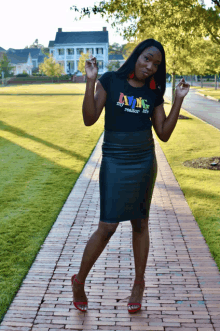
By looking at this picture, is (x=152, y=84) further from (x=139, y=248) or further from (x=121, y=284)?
(x=121, y=284)

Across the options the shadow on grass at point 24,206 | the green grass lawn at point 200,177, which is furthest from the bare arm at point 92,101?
the green grass lawn at point 200,177

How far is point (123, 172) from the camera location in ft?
9.25

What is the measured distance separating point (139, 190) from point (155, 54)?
92cm

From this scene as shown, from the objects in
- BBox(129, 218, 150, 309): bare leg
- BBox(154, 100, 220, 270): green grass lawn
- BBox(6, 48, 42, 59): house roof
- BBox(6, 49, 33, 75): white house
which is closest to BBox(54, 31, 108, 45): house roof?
BBox(6, 49, 33, 75): white house

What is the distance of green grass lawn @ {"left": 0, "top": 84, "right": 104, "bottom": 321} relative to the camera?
4.16 metres

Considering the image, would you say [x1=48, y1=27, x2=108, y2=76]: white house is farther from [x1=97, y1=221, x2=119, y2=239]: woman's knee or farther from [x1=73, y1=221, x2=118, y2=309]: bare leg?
[x1=97, y1=221, x2=119, y2=239]: woman's knee

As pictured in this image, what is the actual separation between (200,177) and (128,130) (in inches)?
208

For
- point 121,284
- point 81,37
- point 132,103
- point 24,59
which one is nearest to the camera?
point 132,103

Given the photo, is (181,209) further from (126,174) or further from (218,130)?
(218,130)

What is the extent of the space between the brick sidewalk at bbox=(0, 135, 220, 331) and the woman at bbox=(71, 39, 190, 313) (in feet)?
1.73

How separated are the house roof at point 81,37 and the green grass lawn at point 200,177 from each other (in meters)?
80.8

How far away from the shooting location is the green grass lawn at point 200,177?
5.10m

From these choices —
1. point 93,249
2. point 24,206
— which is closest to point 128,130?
point 93,249

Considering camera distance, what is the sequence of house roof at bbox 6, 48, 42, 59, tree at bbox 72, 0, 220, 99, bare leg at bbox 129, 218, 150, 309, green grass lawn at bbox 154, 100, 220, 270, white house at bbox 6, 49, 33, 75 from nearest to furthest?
1. bare leg at bbox 129, 218, 150, 309
2. green grass lawn at bbox 154, 100, 220, 270
3. tree at bbox 72, 0, 220, 99
4. white house at bbox 6, 49, 33, 75
5. house roof at bbox 6, 48, 42, 59
